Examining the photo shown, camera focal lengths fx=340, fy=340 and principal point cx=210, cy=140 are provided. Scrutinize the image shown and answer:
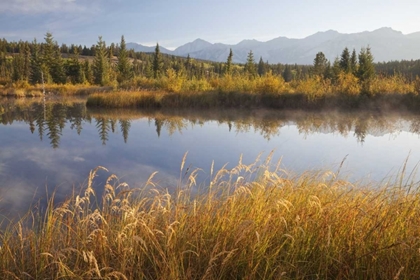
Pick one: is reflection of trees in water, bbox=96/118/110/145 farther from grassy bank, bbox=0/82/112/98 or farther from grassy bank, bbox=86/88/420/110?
grassy bank, bbox=0/82/112/98

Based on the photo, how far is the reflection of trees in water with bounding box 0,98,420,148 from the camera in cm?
976

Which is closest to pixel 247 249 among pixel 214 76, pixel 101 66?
pixel 214 76

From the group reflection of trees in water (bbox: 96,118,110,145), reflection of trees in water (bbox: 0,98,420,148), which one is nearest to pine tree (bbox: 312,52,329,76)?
reflection of trees in water (bbox: 0,98,420,148)

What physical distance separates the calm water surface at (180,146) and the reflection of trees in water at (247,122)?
0.03m

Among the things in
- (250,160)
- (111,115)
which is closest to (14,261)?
(250,160)

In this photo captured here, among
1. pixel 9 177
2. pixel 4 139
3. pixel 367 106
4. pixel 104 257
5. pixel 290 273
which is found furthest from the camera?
pixel 367 106

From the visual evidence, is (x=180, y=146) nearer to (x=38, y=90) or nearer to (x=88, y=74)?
(x=38, y=90)

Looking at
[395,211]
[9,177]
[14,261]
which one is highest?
[395,211]

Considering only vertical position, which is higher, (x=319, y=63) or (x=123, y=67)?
(x=319, y=63)

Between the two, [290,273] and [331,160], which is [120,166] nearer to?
[331,160]

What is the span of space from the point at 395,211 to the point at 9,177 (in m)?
5.33

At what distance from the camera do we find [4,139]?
29.7 feet

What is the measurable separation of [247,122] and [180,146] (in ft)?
14.1

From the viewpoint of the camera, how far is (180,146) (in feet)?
26.4
